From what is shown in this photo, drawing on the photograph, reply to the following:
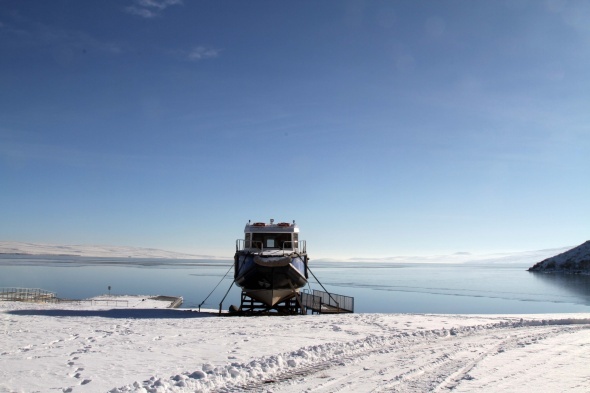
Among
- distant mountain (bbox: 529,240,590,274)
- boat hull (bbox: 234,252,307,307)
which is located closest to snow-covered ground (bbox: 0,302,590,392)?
boat hull (bbox: 234,252,307,307)

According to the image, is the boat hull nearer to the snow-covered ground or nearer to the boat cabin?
the boat cabin

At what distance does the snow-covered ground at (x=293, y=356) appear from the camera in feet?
28.0

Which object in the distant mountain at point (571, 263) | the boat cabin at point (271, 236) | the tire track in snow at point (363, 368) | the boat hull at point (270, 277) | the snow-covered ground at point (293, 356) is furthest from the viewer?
the distant mountain at point (571, 263)

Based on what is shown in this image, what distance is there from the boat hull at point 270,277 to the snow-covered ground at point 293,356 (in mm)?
6541

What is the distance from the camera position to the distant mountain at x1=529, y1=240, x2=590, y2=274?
109 metres

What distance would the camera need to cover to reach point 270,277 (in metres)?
24.6

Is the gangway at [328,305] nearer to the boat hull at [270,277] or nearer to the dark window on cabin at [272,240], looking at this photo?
the boat hull at [270,277]

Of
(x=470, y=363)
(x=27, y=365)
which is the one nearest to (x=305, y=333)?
(x=470, y=363)

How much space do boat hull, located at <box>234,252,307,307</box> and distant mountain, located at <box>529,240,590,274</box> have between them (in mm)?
104730

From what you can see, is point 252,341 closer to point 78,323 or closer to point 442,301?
point 78,323

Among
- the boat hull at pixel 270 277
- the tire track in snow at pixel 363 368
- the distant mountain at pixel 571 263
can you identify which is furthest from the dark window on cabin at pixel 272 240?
the distant mountain at pixel 571 263

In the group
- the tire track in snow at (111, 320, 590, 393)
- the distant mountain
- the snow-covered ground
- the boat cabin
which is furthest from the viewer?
the distant mountain

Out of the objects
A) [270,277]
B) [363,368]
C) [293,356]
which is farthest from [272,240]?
[363,368]

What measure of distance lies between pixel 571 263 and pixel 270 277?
382ft
